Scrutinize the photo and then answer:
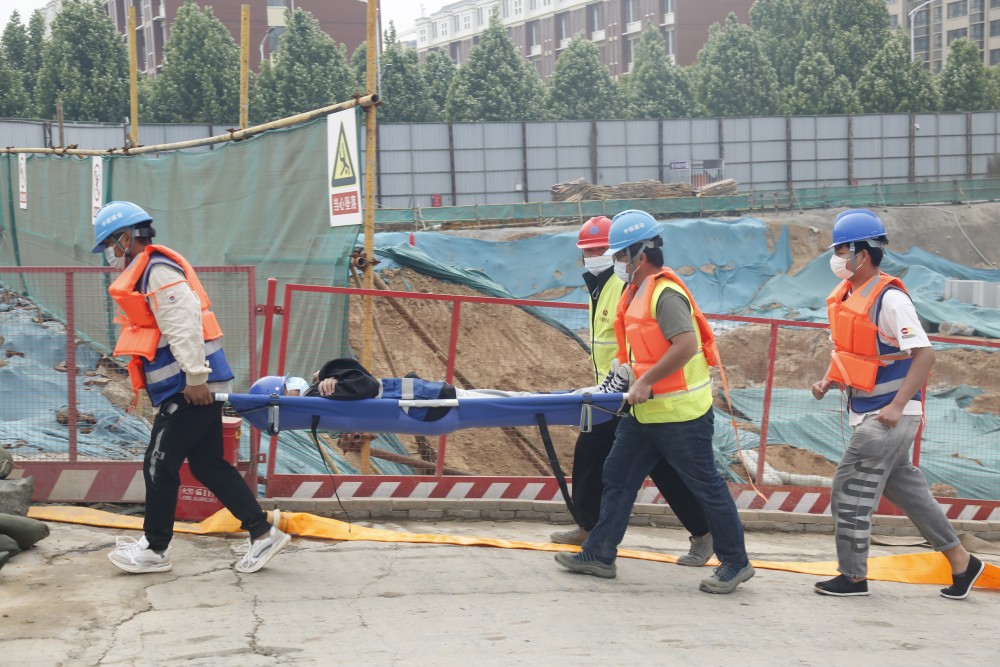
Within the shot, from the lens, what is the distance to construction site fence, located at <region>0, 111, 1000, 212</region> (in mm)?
43812

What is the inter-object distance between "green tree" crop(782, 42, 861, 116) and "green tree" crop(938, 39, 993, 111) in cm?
486

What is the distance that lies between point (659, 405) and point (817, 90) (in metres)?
57.3

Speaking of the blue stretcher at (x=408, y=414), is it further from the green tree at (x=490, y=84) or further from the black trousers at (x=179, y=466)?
the green tree at (x=490, y=84)

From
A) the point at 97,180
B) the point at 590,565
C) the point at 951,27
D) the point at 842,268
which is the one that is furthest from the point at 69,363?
the point at 951,27

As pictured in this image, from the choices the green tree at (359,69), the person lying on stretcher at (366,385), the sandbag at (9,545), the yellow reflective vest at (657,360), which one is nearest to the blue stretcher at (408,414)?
the person lying on stretcher at (366,385)

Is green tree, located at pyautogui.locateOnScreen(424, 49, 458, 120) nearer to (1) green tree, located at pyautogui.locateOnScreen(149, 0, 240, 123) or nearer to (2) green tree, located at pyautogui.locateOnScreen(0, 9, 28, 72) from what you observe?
(1) green tree, located at pyautogui.locateOnScreen(149, 0, 240, 123)

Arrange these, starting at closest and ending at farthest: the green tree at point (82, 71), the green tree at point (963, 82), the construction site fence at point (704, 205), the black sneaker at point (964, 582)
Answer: the black sneaker at point (964, 582) < the construction site fence at point (704, 205) < the green tree at point (82, 71) < the green tree at point (963, 82)

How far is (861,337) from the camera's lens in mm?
5773

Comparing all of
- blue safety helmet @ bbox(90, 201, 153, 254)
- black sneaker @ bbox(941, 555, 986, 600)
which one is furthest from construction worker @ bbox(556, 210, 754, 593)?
blue safety helmet @ bbox(90, 201, 153, 254)

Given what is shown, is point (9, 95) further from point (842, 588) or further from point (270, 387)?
point (842, 588)

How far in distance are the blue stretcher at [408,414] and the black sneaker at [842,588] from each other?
4.92 feet

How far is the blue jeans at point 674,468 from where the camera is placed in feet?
18.3

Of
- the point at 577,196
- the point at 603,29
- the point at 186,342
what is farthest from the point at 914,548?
the point at 603,29

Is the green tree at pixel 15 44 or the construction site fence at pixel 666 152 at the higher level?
the green tree at pixel 15 44
